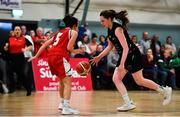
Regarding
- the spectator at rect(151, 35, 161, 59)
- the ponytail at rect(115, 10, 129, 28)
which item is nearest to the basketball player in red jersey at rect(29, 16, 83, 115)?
the ponytail at rect(115, 10, 129, 28)

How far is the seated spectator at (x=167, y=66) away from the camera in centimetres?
1741

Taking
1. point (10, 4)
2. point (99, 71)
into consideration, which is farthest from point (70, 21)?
point (10, 4)

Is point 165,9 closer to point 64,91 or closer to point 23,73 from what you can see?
point 23,73

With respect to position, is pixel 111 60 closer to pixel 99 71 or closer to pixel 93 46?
pixel 99 71

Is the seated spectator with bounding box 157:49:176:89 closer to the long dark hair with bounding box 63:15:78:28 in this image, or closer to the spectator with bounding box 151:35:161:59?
the spectator with bounding box 151:35:161:59

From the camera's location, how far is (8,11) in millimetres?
18391

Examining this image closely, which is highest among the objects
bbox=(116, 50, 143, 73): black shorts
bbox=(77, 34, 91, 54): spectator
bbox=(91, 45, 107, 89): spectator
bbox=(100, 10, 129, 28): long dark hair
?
bbox=(100, 10, 129, 28): long dark hair

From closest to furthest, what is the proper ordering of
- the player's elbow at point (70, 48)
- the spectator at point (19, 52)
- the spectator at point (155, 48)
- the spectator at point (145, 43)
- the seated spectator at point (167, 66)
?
A: the player's elbow at point (70, 48) < the spectator at point (19, 52) < the seated spectator at point (167, 66) < the spectator at point (155, 48) < the spectator at point (145, 43)

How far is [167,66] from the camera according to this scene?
17547 mm

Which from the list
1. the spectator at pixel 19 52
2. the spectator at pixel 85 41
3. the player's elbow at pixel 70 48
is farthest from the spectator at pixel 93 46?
the player's elbow at pixel 70 48

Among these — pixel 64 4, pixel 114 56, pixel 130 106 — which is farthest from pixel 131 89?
pixel 130 106

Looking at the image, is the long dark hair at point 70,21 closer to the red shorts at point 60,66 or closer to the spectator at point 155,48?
the red shorts at point 60,66

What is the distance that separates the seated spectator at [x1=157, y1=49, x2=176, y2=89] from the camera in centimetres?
1741

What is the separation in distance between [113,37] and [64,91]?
1.26m
